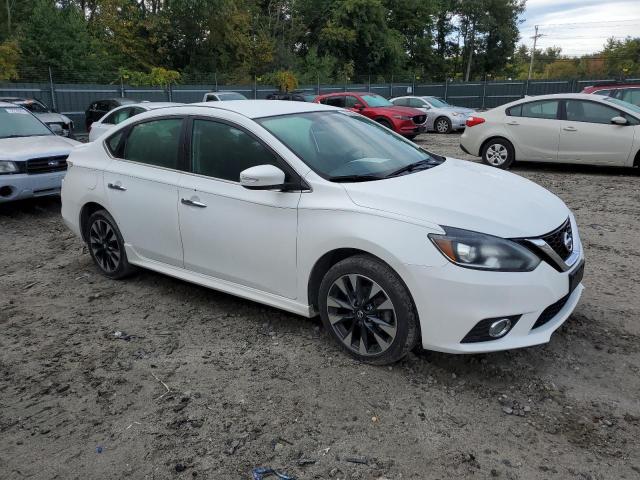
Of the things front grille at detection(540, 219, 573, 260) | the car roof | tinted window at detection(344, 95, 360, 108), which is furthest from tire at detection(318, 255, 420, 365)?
tinted window at detection(344, 95, 360, 108)

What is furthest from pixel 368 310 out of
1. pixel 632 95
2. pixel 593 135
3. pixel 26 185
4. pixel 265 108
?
pixel 632 95

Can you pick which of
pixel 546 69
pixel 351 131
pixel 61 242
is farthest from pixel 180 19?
pixel 546 69

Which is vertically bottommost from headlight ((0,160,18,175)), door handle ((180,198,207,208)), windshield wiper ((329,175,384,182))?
headlight ((0,160,18,175))

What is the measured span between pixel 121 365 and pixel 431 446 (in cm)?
209

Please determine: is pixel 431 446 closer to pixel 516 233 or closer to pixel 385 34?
pixel 516 233

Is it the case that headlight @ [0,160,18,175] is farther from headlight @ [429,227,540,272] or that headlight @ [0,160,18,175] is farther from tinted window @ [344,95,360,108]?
tinted window @ [344,95,360,108]

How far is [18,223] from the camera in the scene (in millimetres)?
7707

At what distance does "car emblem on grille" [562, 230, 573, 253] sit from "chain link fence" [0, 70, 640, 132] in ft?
65.3

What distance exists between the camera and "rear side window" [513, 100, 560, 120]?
10.1 metres

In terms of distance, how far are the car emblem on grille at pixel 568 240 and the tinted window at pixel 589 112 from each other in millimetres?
7226

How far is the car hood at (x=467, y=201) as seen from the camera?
125 inches

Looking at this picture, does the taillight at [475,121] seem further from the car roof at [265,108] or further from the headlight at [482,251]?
the headlight at [482,251]

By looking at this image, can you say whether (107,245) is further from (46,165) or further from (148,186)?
(46,165)

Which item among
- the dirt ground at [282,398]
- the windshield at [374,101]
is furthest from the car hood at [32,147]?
the windshield at [374,101]
